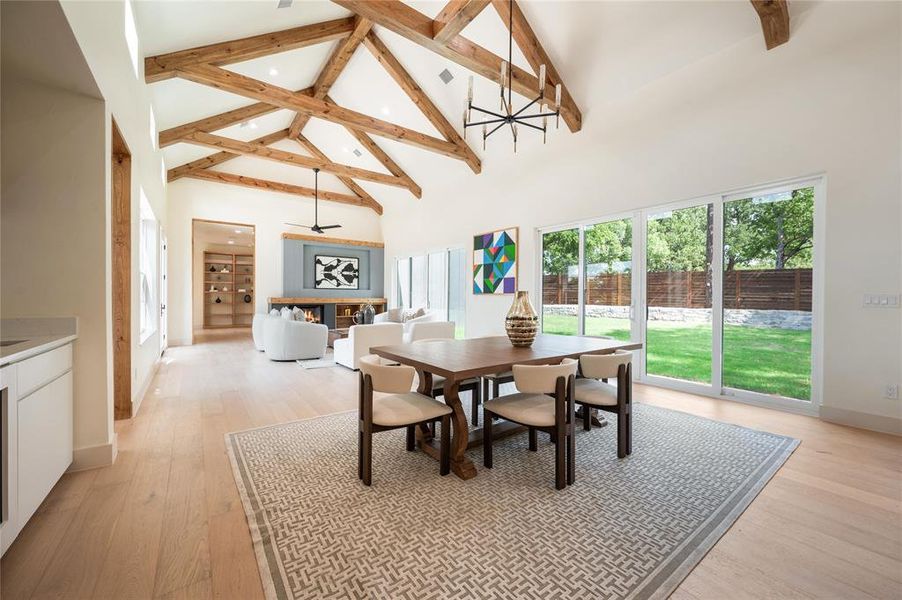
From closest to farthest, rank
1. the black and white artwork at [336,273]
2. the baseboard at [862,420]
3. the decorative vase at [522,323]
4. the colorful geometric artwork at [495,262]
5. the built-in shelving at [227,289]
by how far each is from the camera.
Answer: the decorative vase at [522,323]
the baseboard at [862,420]
the colorful geometric artwork at [495,262]
the black and white artwork at [336,273]
the built-in shelving at [227,289]

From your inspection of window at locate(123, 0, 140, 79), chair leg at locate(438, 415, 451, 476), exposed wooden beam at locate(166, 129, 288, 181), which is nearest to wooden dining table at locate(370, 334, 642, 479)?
chair leg at locate(438, 415, 451, 476)

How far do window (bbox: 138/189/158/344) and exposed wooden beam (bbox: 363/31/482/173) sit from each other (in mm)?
3708

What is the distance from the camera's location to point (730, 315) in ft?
12.6

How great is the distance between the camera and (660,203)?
4.25 m

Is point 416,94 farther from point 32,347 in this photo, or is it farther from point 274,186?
point 32,347

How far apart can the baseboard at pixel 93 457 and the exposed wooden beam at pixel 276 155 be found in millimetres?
5318

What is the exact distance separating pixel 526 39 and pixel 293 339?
5.15m

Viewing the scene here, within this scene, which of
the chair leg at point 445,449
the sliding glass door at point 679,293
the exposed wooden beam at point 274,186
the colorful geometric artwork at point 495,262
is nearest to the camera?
the chair leg at point 445,449

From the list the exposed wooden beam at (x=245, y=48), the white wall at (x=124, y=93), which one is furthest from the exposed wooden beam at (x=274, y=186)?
the exposed wooden beam at (x=245, y=48)

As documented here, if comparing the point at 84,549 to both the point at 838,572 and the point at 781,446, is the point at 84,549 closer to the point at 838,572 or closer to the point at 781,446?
the point at 838,572

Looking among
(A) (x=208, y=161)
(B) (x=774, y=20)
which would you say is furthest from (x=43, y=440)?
(A) (x=208, y=161)

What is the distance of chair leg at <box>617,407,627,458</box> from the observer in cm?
239

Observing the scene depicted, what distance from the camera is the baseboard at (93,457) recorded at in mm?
2209

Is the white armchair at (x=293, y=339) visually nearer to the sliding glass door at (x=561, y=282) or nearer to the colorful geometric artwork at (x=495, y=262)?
the colorful geometric artwork at (x=495, y=262)
